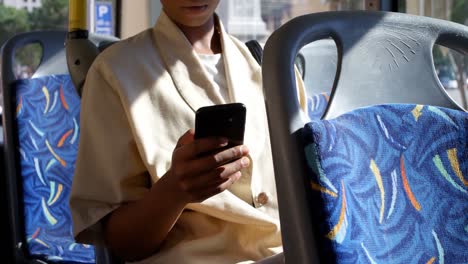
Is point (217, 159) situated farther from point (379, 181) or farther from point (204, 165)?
point (379, 181)

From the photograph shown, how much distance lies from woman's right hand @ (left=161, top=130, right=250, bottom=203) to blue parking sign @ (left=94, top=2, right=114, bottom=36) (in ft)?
7.72

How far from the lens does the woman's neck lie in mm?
1496

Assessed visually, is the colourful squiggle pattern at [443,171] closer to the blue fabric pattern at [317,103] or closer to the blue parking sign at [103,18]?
the blue fabric pattern at [317,103]

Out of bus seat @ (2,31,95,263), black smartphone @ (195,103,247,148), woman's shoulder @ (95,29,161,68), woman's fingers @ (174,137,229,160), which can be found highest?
woman's shoulder @ (95,29,161,68)

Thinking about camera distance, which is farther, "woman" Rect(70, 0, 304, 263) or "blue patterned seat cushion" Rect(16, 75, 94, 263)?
"blue patterned seat cushion" Rect(16, 75, 94, 263)

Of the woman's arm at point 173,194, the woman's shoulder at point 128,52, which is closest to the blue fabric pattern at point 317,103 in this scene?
the woman's shoulder at point 128,52

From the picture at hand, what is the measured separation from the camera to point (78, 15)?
1618 millimetres

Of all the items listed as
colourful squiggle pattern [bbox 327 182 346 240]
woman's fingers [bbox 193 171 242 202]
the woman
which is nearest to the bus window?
the woman

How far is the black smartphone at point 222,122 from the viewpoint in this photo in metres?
1.09

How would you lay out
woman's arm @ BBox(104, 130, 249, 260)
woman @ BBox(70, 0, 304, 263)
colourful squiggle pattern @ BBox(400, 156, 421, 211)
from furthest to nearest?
woman @ BBox(70, 0, 304, 263) → woman's arm @ BBox(104, 130, 249, 260) → colourful squiggle pattern @ BBox(400, 156, 421, 211)

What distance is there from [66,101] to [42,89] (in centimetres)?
9

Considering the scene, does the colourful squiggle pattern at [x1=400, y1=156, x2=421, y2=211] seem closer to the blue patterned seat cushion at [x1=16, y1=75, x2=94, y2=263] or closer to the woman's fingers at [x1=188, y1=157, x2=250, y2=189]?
the woman's fingers at [x1=188, y1=157, x2=250, y2=189]

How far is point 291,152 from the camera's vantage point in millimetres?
953

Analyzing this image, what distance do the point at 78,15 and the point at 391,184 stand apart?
2.81 ft
